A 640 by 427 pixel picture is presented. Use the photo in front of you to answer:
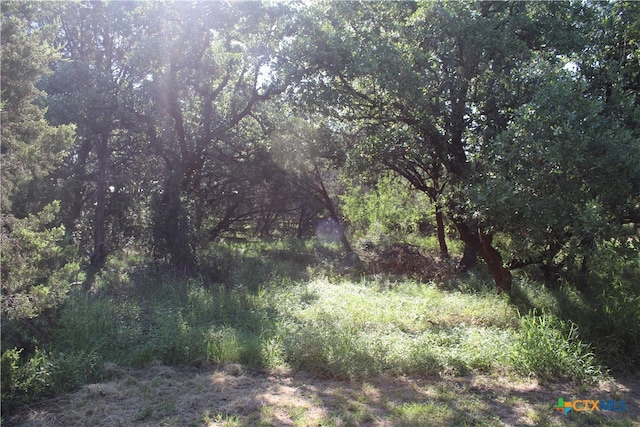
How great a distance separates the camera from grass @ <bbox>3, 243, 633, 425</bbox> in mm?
4219

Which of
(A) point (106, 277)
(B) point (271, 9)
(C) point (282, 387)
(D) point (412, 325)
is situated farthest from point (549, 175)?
(A) point (106, 277)

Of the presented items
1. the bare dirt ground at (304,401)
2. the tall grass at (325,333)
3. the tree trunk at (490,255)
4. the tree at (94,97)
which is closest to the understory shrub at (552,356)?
the tall grass at (325,333)

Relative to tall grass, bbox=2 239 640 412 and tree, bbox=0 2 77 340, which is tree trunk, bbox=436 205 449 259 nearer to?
tall grass, bbox=2 239 640 412

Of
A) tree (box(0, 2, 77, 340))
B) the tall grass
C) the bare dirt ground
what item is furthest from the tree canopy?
the bare dirt ground

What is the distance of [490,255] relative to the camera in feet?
27.6

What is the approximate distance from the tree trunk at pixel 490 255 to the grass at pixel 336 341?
0.30 metres

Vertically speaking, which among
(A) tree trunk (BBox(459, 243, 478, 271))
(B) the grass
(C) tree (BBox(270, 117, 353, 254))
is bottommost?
(B) the grass

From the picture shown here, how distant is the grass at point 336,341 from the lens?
13.8 ft

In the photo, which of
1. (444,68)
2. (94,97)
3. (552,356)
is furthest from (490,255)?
(94,97)

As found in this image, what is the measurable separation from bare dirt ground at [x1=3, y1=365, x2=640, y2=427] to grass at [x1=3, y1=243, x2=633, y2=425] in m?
0.03

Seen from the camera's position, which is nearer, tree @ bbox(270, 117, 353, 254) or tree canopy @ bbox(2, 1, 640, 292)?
tree canopy @ bbox(2, 1, 640, 292)

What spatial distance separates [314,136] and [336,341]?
25.5 ft

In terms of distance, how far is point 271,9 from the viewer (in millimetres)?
10273

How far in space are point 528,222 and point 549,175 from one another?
609mm
